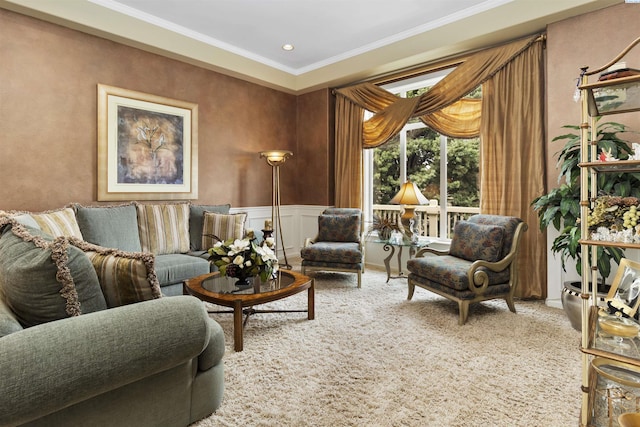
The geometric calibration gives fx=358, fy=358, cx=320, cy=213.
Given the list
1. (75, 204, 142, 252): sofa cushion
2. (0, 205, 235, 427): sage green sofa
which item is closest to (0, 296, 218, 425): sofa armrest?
(0, 205, 235, 427): sage green sofa

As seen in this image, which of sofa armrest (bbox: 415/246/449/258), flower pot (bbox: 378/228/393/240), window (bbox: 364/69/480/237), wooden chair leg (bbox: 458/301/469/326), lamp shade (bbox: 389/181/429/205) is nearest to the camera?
wooden chair leg (bbox: 458/301/469/326)

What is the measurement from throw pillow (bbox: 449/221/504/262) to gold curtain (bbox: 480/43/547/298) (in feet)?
2.15

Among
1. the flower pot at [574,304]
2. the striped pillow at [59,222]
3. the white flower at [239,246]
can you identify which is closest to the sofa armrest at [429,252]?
the flower pot at [574,304]

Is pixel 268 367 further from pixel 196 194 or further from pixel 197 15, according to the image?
pixel 197 15

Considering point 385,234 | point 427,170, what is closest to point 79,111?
point 385,234

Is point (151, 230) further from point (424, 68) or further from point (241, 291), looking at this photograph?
point (424, 68)

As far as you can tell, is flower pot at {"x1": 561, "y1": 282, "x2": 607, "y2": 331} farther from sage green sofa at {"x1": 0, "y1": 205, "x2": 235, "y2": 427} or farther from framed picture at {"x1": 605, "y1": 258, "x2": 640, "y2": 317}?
sage green sofa at {"x1": 0, "y1": 205, "x2": 235, "y2": 427}

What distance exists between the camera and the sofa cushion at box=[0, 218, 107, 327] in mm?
1327

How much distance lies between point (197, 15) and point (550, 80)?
3781 millimetres

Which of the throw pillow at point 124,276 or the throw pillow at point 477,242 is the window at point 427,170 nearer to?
the throw pillow at point 477,242

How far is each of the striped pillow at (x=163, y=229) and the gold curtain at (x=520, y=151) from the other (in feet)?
11.4

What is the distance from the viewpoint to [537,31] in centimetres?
373

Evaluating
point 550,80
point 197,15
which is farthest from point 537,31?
point 197,15

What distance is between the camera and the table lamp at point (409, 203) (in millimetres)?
4379
